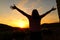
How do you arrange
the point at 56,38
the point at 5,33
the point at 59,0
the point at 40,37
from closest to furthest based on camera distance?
the point at 40,37
the point at 56,38
the point at 5,33
the point at 59,0

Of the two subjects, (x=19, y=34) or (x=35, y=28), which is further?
(x=19, y=34)

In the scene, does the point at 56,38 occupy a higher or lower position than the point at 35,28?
Answer: lower

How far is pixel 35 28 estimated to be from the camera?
5938 millimetres

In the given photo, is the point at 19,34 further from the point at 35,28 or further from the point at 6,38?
the point at 35,28

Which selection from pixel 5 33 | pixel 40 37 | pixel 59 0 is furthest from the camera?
pixel 59 0

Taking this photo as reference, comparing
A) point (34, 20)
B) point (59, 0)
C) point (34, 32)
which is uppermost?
point (59, 0)

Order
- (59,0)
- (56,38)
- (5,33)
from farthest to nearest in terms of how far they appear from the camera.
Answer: (59,0), (5,33), (56,38)

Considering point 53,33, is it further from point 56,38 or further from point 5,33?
point 5,33

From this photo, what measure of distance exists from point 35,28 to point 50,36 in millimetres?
4865

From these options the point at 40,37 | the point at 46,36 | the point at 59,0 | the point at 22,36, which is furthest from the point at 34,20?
the point at 59,0

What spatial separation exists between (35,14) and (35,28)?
0.56 m

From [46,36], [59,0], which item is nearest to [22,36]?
[46,36]

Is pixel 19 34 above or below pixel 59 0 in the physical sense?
below

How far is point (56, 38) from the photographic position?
10055 millimetres
